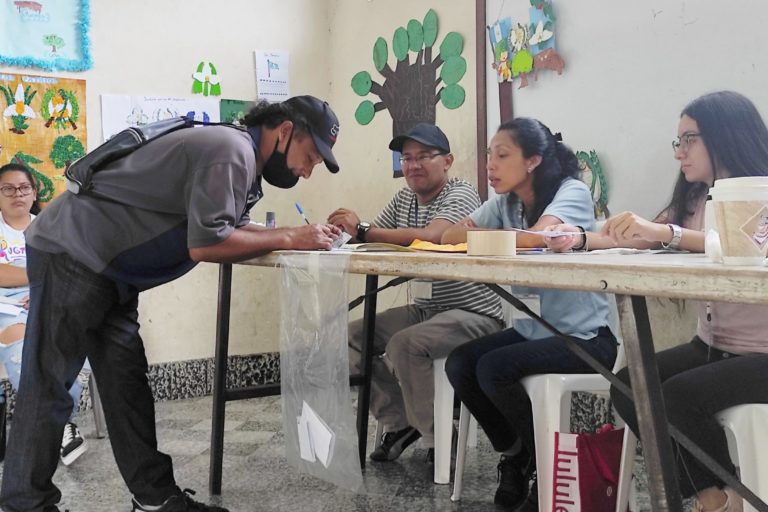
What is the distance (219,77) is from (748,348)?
2.82 metres

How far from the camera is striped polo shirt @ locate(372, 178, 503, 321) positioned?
8.23 ft

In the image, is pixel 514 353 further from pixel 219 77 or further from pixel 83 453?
pixel 219 77

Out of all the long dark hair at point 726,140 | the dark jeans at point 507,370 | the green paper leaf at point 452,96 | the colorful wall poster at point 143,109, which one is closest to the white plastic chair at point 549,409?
the dark jeans at point 507,370

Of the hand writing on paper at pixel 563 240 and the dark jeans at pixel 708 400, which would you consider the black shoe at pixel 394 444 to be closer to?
the hand writing on paper at pixel 563 240

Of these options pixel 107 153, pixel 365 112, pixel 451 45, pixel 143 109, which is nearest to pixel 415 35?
pixel 451 45

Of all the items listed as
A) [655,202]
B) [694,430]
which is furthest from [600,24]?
[694,430]

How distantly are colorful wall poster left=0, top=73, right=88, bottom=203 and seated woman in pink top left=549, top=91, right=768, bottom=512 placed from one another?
2353 mm

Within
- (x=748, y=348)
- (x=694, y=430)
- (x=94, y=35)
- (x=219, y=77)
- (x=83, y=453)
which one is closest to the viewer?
(x=694, y=430)

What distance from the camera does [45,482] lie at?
1.70m

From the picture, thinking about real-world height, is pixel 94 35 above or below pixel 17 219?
above

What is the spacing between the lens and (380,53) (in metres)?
3.50

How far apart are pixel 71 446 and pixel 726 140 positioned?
2234mm

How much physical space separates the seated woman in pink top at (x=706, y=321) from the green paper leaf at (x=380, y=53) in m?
1.74

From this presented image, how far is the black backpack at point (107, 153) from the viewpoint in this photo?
67.7 inches
